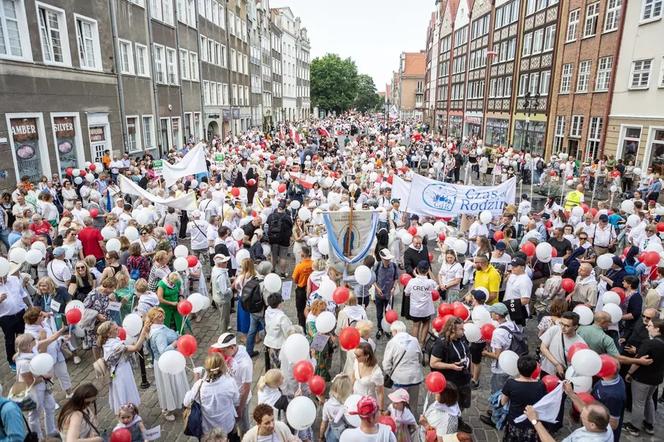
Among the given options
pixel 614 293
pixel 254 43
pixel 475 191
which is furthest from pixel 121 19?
pixel 254 43

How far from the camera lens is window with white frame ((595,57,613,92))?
968 inches

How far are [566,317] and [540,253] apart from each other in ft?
9.53

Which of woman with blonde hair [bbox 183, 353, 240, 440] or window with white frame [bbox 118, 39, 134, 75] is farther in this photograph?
window with white frame [bbox 118, 39, 134, 75]

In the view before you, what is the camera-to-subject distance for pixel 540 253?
7934 millimetres

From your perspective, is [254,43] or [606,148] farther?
[254,43]

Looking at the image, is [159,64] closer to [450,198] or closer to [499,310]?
[450,198]

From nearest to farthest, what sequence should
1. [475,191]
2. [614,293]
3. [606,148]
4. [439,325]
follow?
[439,325] → [614,293] → [475,191] → [606,148]

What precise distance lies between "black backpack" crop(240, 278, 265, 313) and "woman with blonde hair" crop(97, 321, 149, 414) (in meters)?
1.73

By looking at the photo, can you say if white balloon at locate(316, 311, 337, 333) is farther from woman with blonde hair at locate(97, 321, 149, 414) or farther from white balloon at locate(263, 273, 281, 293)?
woman with blonde hair at locate(97, 321, 149, 414)

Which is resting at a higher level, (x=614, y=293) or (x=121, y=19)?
(x=121, y=19)

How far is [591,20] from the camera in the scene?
26.0m

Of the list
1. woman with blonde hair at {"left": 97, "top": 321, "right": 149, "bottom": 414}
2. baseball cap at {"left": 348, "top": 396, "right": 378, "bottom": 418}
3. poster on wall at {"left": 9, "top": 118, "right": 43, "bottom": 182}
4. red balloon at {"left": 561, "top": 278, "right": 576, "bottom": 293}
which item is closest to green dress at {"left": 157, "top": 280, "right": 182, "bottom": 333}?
woman with blonde hair at {"left": 97, "top": 321, "right": 149, "bottom": 414}

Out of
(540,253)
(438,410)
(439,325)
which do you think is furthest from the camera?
(540,253)

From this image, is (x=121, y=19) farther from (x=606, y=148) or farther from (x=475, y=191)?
(x=606, y=148)
